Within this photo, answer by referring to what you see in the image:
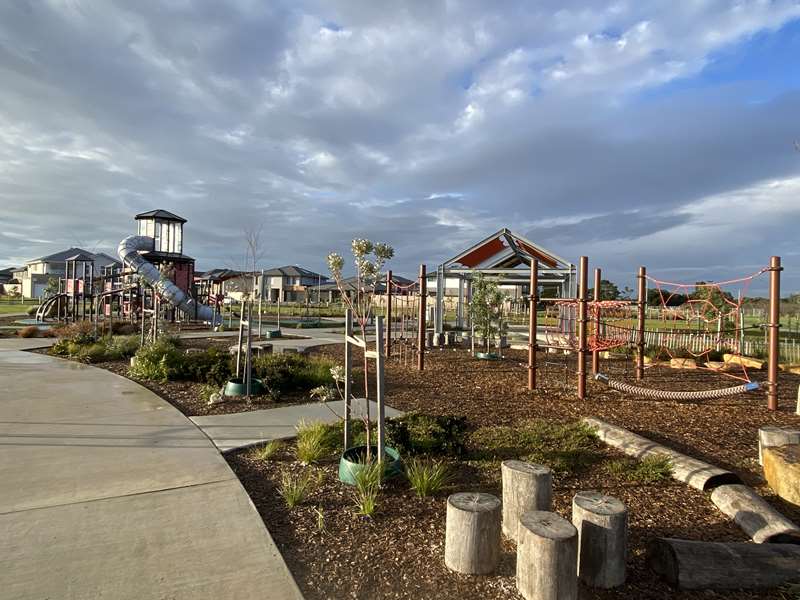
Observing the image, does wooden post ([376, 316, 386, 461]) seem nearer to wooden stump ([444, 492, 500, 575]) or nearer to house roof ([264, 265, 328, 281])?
wooden stump ([444, 492, 500, 575])

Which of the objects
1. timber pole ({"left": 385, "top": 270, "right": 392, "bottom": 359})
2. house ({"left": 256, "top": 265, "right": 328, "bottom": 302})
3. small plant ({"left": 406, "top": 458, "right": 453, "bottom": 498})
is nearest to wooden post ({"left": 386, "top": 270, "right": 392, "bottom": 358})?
timber pole ({"left": 385, "top": 270, "right": 392, "bottom": 359})

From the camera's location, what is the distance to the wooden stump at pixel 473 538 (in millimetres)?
2994

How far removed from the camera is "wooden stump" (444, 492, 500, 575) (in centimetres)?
299

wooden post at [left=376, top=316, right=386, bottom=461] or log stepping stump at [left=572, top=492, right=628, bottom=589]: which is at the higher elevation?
wooden post at [left=376, top=316, right=386, bottom=461]

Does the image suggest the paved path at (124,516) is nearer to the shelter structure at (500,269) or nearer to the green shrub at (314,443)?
the green shrub at (314,443)

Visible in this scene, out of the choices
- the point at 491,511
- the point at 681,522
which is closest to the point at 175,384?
the point at 491,511

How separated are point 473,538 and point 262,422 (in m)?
4.00

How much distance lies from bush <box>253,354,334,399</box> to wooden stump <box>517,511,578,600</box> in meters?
5.59

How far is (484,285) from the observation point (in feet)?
45.3

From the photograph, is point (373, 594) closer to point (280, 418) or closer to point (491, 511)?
point (491, 511)

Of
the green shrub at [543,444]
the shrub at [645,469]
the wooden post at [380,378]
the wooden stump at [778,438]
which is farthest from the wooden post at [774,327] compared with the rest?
the wooden post at [380,378]

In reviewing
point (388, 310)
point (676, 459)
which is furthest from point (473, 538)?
point (388, 310)

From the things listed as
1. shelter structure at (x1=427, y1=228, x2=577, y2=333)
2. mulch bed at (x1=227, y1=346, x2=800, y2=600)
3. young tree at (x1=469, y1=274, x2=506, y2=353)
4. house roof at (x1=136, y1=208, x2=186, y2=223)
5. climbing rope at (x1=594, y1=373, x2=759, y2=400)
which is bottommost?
mulch bed at (x1=227, y1=346, x2=800, y2=600)

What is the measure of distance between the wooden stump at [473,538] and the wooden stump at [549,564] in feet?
0.96
